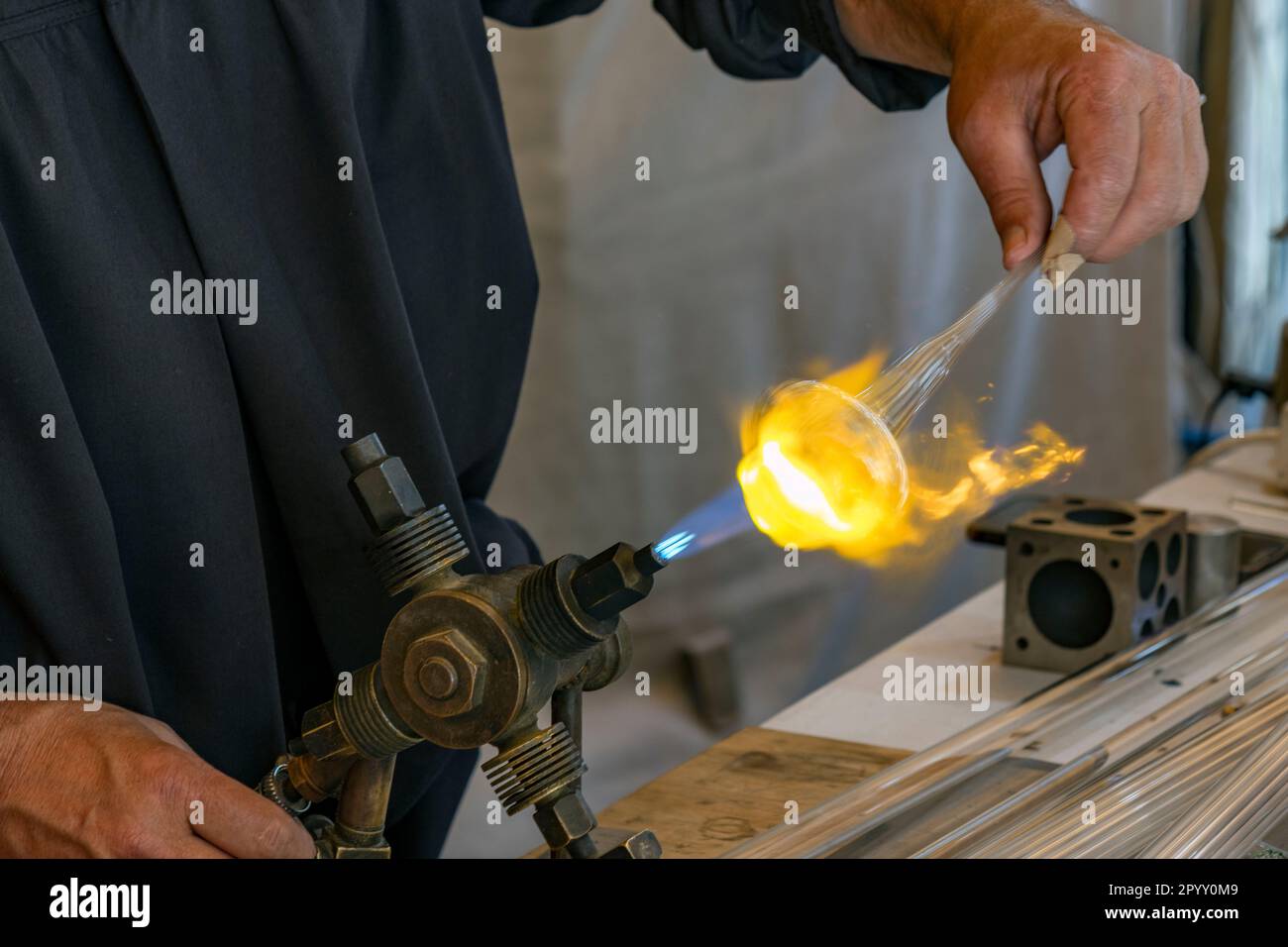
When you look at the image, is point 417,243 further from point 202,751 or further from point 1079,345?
point 1079,345

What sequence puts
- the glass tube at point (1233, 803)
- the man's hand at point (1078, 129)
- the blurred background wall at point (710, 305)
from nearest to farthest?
1. the glass tube at point (1233, 803)
2. the man's hand at point (1078, 129)
3. the blurred background wall at point (710, 305)

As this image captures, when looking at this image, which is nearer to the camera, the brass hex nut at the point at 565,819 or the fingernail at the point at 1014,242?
the brass hex nut at the point at 565,819

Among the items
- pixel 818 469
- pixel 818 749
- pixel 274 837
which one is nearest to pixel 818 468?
pixel 818 469

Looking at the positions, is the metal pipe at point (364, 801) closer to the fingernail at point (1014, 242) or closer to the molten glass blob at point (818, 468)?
the molten glass blob at point (818, 468)

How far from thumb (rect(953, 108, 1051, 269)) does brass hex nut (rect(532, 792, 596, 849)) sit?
458mm

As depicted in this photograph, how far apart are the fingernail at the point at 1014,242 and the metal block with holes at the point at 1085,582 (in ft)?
1.13

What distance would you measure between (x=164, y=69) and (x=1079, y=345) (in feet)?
7.16

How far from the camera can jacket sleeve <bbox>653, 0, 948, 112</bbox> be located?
121 cm

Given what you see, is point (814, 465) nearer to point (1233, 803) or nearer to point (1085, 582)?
point (1233, 803)

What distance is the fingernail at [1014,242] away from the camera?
3.05ft

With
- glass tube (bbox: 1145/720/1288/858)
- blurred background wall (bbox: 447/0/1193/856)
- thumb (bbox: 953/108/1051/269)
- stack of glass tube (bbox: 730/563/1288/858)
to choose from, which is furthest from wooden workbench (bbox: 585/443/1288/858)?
blurred background wall (bbox: 447/0/1193/856)

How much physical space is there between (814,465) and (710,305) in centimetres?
171

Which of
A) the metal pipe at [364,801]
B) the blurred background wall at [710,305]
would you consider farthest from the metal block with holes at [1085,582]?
the blurred background wall at [710,305]
